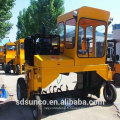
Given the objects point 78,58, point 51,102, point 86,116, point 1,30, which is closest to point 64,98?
point 51,102

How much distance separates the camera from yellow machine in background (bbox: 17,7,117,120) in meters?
5.00

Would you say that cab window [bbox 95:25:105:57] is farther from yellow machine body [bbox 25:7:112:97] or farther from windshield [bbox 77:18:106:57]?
yellow machine body [bbox 25:7:112:97]

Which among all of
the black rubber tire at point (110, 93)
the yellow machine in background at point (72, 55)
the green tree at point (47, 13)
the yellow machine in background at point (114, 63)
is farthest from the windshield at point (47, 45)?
the green tree at point (47, 13)

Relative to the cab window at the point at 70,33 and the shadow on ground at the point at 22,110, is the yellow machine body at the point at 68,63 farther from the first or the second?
the shadow on ground at the point at 22,110

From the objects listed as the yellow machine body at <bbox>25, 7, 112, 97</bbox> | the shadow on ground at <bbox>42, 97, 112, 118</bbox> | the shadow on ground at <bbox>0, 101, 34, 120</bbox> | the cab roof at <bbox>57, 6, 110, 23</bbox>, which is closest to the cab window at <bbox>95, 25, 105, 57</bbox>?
the yellow machine body at <bbox>25, 7, 112, 97</bbox>

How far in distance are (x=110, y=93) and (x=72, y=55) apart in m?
1.89

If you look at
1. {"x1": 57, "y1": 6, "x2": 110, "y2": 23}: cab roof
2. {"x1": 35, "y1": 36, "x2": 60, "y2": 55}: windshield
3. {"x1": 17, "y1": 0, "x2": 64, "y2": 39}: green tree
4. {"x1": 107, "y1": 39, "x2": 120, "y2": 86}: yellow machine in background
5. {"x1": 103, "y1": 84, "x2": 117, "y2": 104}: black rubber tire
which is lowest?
{"x1": 103, "y1": 84, "x2": 117, "y2": 104}: black rubber tire

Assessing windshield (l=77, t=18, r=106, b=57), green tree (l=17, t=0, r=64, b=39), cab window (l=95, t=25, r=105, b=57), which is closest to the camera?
windshield (l=77, t=18, r=106, b=57)

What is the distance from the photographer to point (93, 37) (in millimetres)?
5949

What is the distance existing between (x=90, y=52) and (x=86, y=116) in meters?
1.86

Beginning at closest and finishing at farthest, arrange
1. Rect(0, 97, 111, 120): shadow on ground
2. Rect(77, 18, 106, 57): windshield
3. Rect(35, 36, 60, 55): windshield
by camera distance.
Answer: Rect(0, 97, 111, 120): shadow on ground → Rect(35, 36, 60, 55): windshield → Rect(77, 18, 106, 57): windshield

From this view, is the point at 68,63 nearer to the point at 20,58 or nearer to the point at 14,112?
the point at 14,112

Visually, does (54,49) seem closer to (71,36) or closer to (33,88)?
(71,36)

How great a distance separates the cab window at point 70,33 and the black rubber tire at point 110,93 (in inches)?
76.0
